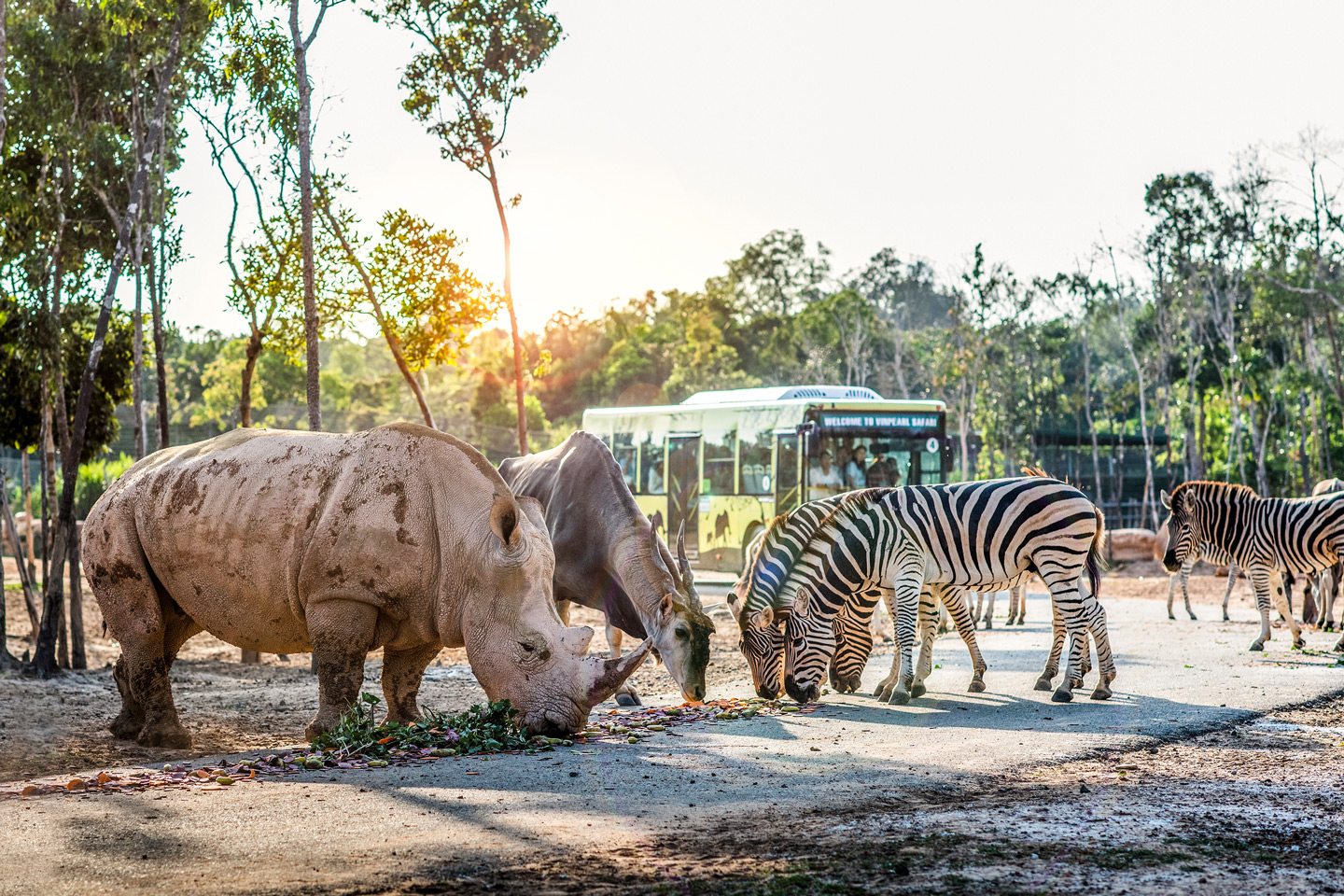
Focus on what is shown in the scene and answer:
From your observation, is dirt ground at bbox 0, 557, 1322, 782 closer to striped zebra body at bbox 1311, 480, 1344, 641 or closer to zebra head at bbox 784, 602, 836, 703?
zebra head at bbox 784, 602, 836, 703

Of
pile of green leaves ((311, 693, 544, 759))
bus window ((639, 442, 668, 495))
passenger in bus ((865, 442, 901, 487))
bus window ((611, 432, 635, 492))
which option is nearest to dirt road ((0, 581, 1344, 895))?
pile of green leaves ((311, 693, 544, 759))

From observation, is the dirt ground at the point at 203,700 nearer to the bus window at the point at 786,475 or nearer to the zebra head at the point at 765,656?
the zebra head at the point at 765,656

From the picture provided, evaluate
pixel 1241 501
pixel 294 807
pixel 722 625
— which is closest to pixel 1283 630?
pixel 1241 501

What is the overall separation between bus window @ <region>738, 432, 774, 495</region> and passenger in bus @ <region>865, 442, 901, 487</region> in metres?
1.64

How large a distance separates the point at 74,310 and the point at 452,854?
36.6ft

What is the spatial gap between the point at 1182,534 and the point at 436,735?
446 inches

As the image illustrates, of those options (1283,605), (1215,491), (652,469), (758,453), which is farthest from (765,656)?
(652,469)

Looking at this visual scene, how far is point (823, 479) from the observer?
61.7 ft

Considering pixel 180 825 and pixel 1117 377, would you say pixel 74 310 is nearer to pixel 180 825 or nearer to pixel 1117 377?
pixel 180 825

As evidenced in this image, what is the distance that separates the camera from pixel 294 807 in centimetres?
570

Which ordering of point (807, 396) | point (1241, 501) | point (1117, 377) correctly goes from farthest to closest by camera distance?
point (1117, 377)
point (807, 396)
point (1241, 501)

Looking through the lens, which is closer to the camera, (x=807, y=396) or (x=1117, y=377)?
(x=807, y=396)

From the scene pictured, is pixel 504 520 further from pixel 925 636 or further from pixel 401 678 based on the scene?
pixel 925 636

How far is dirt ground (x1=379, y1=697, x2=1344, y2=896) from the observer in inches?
173
